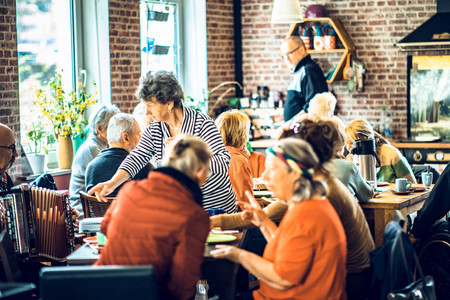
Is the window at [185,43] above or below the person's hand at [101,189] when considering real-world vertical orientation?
above

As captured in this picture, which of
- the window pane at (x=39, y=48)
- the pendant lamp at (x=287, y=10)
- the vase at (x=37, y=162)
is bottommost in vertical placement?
the vase at (x=37, y=162)

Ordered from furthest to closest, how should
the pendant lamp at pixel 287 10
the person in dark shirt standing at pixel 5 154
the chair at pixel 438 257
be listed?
1. the pendant lamp at pixel 287 10
2. the chair at pixel 438 257
3. the person in dark shirt standing at pixel 5 154

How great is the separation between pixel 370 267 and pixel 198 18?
546 cm

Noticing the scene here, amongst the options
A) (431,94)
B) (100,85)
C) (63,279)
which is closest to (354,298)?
(63,279)

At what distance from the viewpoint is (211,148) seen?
13.6ft

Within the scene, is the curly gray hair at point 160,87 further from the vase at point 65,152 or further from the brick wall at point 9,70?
the vase at point 65,152

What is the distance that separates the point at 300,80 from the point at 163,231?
4855mm

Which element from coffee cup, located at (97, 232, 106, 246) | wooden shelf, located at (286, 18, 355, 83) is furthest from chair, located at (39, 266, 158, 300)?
wooden shelf, located at (286, 18, 355, 83)

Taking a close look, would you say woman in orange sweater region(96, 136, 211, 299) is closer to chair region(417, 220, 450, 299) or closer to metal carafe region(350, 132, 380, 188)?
chair region(417, 220, 450, 299)

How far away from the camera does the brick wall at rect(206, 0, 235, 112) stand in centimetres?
848

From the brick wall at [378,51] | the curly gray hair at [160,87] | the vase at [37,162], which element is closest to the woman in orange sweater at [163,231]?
the curly gray hair at [160,87]

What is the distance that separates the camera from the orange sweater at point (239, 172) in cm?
484

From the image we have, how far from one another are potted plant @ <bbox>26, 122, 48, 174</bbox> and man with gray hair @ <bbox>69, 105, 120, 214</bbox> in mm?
833

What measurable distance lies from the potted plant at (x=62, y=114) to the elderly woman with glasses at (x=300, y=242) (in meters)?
3.62
